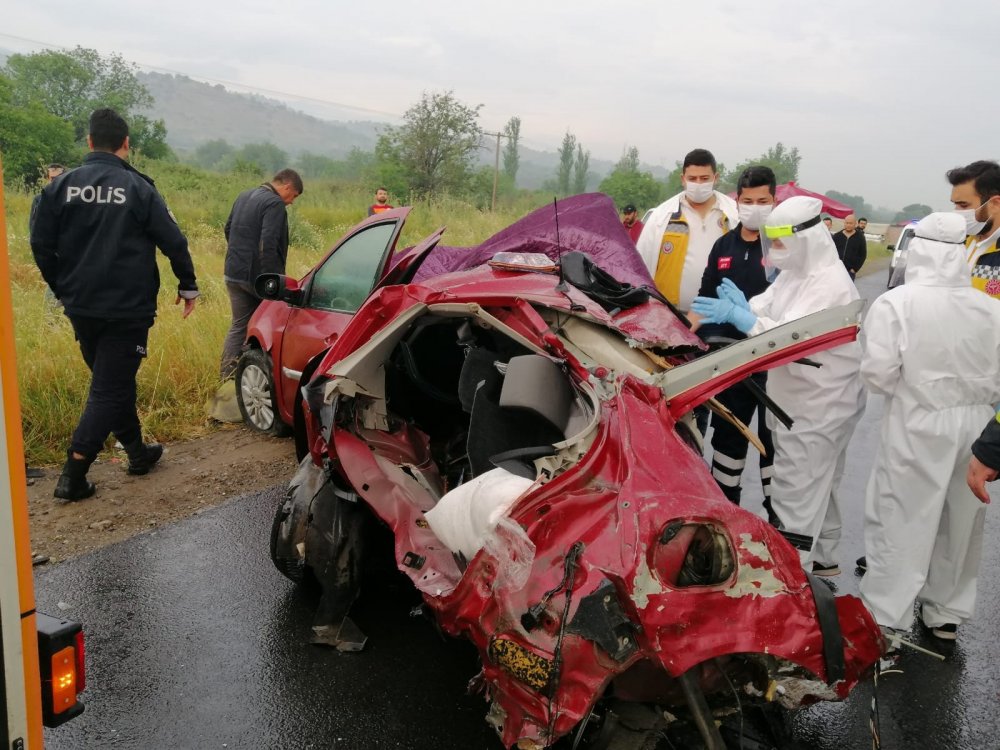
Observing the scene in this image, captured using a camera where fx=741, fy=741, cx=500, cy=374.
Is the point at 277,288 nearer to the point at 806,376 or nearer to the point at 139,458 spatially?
the point at 139,458

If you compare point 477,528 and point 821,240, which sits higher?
point 821,240

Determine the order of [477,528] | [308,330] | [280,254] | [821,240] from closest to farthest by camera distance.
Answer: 1. [477,528]
2. [821,240]
3. [308,330]
4. [280,254]

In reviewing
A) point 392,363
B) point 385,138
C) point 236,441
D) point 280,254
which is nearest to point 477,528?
point 392,363

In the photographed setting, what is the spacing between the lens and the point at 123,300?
14.4 ft

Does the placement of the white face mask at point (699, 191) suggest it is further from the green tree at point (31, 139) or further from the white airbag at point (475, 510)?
the green tree at point (31, 139)

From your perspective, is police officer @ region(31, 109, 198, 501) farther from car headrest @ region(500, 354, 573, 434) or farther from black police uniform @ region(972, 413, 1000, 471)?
black police uniform @ region(972, 413, 1000, 471)

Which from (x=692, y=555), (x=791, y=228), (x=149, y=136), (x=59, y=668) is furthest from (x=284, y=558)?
(x=149, y=136)

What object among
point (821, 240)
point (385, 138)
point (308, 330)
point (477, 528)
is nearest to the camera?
point (477, 528)

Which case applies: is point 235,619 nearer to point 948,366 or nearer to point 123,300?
point 123,300

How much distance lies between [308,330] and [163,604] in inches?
77.7

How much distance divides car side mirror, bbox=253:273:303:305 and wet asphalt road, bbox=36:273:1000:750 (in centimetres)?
150

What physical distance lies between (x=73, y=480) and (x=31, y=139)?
26922 mm

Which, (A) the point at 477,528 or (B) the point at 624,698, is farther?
(A) the point at 477,528

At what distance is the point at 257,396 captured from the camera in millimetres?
5699
